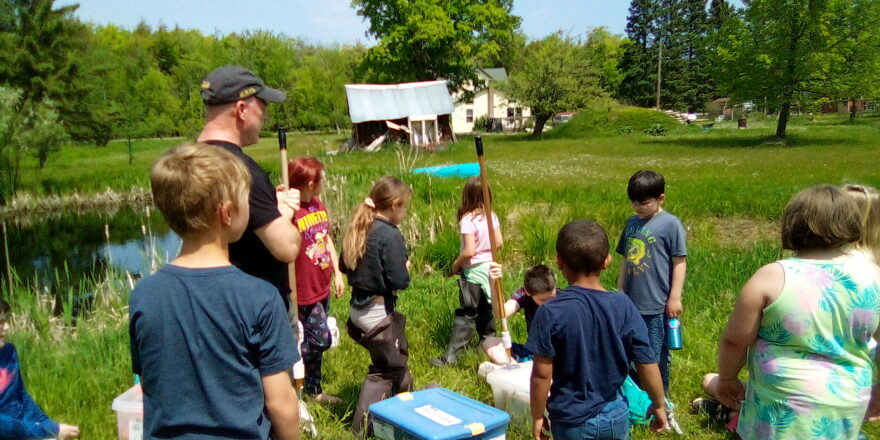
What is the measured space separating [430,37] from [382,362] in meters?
35.7

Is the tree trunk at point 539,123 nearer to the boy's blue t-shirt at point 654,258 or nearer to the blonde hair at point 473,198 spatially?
the blonde hair at point 473,198

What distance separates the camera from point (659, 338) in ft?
12.5

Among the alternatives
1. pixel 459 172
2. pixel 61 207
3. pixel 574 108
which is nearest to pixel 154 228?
pixel 61 207

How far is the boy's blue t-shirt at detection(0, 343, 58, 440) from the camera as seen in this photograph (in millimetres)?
2883

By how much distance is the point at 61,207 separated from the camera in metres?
17.4

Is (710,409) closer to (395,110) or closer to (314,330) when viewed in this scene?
(314,330)

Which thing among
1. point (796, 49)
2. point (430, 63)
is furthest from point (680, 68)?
point (796, 49)

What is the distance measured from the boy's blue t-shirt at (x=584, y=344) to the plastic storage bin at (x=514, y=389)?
0.95m

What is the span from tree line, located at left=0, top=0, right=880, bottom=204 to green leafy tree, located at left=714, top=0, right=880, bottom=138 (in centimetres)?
5

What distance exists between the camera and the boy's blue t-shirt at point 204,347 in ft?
5.82

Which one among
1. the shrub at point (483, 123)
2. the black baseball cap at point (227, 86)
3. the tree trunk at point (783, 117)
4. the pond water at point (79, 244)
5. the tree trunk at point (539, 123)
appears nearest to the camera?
the black baseball cap at point (227, 86)

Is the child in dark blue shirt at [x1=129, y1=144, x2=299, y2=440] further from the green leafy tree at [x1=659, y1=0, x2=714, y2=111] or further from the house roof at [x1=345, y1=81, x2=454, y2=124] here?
the green leafy tree at [x1=659, y1=0, x2=714, y2=111]

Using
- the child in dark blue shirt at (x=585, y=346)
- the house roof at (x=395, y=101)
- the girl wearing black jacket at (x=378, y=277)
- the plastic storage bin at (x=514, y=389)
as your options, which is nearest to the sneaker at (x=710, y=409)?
the plastic storage bin at (x=514, y=389)

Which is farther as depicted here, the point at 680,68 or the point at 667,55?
the point at 667,55
